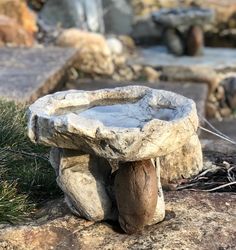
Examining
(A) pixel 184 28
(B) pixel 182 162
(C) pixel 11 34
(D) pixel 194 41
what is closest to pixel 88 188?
(B) pixel 182 162

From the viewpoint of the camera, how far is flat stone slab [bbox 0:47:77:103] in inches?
241

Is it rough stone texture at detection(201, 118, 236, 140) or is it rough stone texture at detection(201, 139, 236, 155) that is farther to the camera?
rough stone texture at detection(201, 118, 236, 140)

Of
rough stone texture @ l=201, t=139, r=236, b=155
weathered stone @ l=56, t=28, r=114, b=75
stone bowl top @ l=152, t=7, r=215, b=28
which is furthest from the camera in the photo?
stone bowl top @ l=152, t=7, r=215, b=28

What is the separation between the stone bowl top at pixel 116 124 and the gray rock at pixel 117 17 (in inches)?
331

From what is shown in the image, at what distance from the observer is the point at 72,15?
1075cm

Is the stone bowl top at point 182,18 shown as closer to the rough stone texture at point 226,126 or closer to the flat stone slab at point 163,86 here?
the flat stone slab at point 163,86

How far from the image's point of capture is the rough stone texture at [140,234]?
293cm

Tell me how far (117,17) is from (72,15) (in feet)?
3.75

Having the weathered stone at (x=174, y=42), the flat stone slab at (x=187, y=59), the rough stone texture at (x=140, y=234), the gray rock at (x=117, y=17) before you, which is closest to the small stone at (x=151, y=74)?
the flat stone slab at (x=187, y=59)

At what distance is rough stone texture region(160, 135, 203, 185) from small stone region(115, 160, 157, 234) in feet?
2.16

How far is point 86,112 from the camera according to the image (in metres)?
3.16

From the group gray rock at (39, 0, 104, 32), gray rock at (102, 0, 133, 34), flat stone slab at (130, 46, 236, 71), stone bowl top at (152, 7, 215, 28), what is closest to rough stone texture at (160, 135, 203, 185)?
flat stone slab at (130, 46, 236, 71)

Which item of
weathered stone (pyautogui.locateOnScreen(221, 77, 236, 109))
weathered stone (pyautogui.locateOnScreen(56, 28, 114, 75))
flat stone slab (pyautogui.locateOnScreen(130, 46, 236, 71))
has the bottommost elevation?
weathered stone (pyautogui.locateOnScreen(221, 77, 236, 109))

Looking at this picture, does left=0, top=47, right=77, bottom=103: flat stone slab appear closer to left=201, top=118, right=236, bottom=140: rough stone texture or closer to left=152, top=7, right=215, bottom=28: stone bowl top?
left=201, top=118, right=236, bottom=140: rough stone texture
